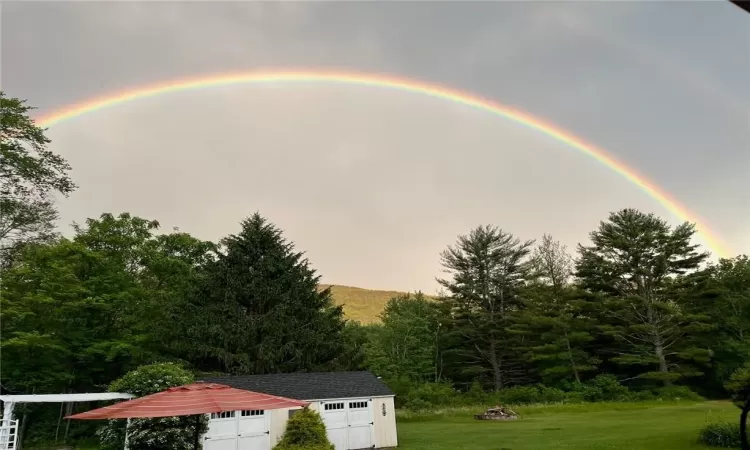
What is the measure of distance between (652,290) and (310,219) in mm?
29191

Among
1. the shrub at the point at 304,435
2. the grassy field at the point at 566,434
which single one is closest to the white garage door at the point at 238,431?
the shrub at the point at 304,435

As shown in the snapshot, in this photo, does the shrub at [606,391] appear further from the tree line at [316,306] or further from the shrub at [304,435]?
the shrub at [304,435]

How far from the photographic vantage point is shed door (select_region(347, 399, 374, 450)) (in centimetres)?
1772

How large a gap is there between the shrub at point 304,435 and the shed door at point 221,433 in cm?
150

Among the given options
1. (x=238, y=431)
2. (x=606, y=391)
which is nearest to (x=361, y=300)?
(x=606, y=391)

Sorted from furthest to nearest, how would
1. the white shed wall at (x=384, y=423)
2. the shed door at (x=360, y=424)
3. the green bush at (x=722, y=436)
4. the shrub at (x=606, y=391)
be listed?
the shrub at (x=606, y=391)
the white shed wall at (x=384, y=423)
the shed door at (x=360, y=424)
the green bush at (x=722, y=436)

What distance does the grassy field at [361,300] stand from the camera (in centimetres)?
14588

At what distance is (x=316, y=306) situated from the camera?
3603cm

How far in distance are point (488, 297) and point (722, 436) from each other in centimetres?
3240

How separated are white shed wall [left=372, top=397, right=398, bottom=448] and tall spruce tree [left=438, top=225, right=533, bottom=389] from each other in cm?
2669

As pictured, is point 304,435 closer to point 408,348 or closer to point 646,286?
point 408,348

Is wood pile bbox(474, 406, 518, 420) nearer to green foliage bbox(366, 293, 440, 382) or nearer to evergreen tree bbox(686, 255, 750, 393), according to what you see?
green foliage bbox(366, 293, 440, 382)

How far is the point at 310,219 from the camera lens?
37.1m

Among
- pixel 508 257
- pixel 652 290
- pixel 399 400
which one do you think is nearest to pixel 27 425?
pixel 399 400
